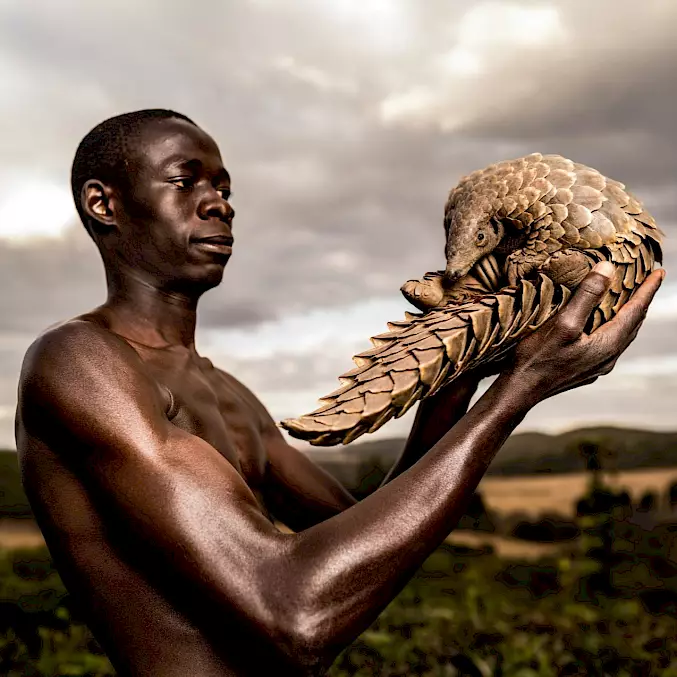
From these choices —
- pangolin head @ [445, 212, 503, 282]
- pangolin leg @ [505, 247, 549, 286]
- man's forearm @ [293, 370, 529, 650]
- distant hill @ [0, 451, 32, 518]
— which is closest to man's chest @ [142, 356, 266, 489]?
man's forearm @ [293, 370, 529, 650]

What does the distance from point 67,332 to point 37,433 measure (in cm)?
25

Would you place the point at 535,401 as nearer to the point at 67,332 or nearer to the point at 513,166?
the point at 513,166

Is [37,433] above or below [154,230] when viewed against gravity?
below

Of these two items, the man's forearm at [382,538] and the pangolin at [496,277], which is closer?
the man's forearm at [382,538]

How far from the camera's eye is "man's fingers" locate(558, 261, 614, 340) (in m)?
1.85

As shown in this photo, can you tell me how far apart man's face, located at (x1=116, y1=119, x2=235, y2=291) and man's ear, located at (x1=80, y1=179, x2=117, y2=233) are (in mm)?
33

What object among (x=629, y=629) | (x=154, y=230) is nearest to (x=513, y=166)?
(x=154, y=230)

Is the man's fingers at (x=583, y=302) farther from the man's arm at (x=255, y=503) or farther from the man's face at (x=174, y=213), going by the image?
the man's face at (x=174, y=213)

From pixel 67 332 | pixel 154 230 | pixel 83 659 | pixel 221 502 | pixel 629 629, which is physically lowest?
pixel 629 629

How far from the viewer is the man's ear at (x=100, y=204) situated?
212 cm

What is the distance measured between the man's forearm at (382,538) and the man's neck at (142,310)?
74 centimetres

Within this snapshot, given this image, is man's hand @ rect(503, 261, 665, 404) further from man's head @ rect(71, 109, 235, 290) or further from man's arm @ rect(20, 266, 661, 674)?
man's head @ rect(71, 109, 235, 290)

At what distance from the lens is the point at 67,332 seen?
1883 mm

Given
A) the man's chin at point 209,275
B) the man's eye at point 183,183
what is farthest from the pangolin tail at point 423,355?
the man's eye at point 183,183
